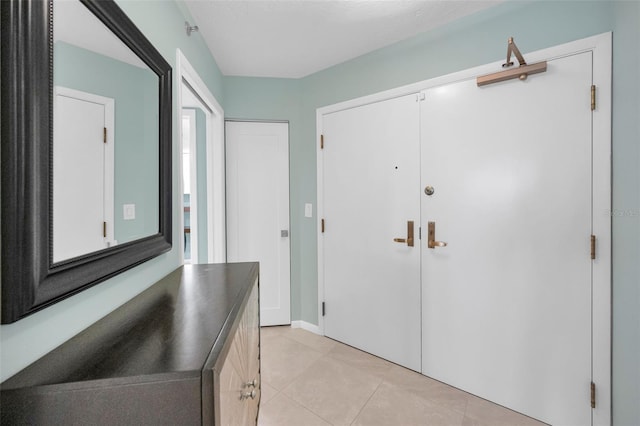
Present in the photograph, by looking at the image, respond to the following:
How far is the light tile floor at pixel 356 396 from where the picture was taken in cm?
159

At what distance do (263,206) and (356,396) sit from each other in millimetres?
1769

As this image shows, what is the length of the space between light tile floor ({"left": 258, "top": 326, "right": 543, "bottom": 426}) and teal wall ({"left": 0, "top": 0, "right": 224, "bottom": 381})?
1106 mm

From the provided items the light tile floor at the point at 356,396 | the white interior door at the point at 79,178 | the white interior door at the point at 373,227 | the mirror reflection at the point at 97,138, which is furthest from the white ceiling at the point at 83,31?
the light tile floor at the point at 356,396

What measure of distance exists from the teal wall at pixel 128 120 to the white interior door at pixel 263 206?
4.94 ft

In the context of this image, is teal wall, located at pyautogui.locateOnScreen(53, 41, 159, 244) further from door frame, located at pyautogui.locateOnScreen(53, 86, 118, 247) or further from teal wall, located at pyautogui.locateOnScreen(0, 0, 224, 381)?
teal wall, located at pyautogui.locateOnScreen(0, 0, 224, 381)

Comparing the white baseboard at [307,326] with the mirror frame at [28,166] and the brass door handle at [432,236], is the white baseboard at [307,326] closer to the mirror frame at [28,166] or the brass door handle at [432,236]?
the brass door handle at [432,236]

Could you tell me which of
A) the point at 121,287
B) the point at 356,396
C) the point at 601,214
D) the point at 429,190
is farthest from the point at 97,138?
the point at 601,214

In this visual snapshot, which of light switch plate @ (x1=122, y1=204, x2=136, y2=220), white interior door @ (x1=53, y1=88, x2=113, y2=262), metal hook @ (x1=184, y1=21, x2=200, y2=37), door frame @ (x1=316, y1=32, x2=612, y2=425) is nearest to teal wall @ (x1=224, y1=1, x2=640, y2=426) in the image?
door frame @ (x1=316, y1=32, x2=612, y2=425)

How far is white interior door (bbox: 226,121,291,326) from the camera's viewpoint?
2703 millimetres

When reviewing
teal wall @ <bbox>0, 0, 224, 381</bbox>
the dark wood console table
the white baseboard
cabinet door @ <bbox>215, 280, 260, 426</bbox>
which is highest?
teal wall @ <bbox>0, 0, 224, 381</bbox>

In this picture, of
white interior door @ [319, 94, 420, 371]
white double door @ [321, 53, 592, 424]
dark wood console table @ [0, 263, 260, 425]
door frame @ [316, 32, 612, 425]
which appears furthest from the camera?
white interior door @ [319, 94, 420, 371]

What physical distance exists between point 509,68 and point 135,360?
2.14 meters
